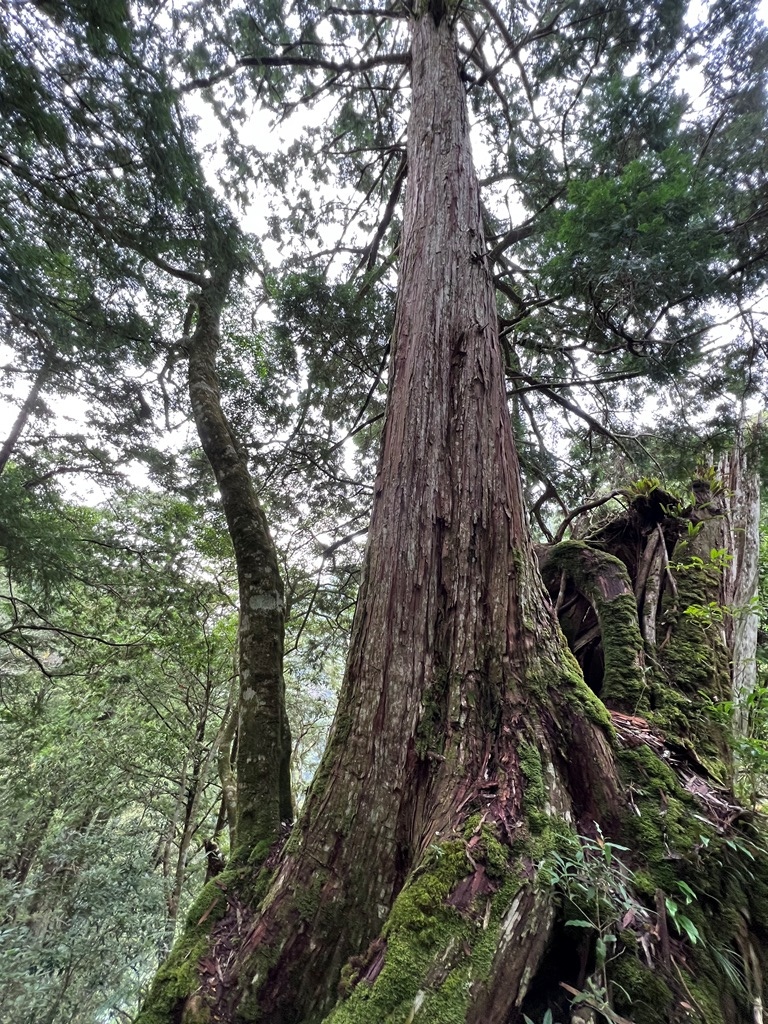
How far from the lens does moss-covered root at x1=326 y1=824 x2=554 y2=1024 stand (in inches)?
40.4

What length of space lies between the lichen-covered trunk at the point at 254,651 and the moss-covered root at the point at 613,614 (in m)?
1.55

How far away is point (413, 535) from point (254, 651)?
3.73 ft

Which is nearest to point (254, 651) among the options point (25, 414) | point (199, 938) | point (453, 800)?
point (199, 938)

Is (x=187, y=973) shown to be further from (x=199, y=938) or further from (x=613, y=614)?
(x=613, y=614)

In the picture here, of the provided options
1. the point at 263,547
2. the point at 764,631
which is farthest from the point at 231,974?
the point at 764,631

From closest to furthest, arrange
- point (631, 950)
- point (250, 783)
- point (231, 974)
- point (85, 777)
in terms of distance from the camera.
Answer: point (631, 950) < point (231, 974) < point (250, 783) < point (85, 777)

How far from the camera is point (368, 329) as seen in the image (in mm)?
4688

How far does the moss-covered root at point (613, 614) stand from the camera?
206cm

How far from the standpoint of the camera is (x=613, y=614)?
239 centimetres

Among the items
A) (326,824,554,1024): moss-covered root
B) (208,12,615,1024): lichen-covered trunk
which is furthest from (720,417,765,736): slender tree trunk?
(326,824,554,1024): moss-covered root

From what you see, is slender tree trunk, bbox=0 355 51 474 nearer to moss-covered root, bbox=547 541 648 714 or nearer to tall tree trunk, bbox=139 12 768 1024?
tall tree trunk, bbox=139 12 768 1024

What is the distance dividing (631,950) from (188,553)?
568 cm

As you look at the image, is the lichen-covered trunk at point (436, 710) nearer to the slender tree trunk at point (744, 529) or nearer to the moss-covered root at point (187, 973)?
the moss-covered root at point (187, 973)

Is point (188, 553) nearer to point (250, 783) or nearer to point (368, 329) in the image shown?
point (368, 329)
